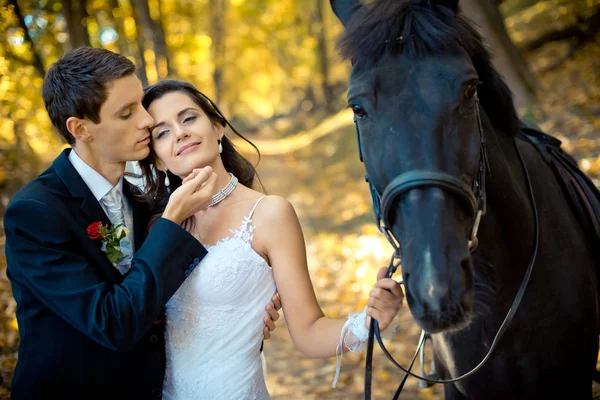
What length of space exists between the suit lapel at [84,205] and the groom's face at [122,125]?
0.16 metres

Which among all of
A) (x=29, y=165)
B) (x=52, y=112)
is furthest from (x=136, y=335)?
(x=29, y=165)

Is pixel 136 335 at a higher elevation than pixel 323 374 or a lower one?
higher

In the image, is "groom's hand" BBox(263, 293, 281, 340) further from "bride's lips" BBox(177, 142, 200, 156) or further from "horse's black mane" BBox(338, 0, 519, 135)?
"horse's black mane" BBox(338, 0, 519, 135)

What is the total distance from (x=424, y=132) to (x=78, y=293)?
58.9 inches

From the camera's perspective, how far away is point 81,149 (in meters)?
2.40

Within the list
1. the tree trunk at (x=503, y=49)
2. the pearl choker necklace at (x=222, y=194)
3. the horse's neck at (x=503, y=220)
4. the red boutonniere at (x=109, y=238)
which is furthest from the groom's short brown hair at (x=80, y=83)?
the tree trunk at (x=503, y=49)

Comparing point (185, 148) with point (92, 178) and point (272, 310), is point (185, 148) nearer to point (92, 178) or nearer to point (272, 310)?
point (92, 178)

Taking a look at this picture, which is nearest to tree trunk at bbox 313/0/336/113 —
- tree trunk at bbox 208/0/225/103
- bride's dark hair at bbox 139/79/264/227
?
tree trunk at bbox 208/0/225/103

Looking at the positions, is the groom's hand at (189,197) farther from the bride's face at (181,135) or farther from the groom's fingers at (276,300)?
the groom's fingers at (276,300)

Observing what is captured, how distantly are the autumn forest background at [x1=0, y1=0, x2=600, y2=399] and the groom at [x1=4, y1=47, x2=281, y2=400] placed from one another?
1051 mm

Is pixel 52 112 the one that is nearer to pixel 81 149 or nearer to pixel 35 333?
pixel 81 149

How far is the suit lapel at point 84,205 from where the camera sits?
7.38 feet

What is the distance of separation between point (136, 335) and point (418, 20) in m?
1.68

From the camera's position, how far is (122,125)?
2.34m
